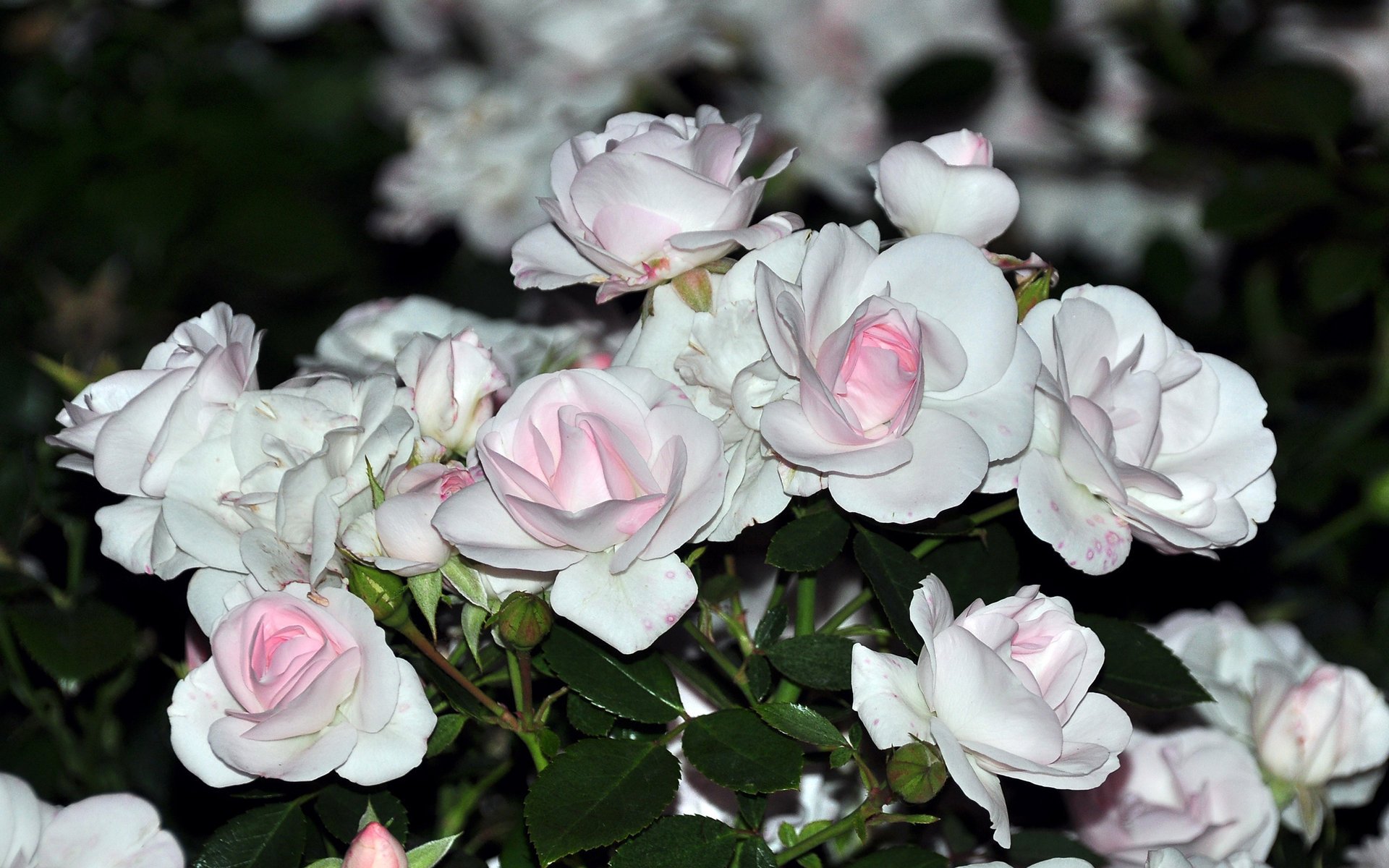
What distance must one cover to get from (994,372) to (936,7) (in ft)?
3.70

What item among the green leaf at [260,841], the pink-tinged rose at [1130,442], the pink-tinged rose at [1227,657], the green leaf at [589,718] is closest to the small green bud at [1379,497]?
the pink-tinged rose at [1227,657]

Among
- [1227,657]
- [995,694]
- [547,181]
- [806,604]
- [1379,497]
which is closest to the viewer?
[995,694]

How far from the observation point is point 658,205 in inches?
18.5

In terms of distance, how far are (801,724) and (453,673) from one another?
0.41 feet

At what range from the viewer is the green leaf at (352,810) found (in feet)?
1.51

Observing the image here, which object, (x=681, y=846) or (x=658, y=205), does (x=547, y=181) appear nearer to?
(x=658, y=205)

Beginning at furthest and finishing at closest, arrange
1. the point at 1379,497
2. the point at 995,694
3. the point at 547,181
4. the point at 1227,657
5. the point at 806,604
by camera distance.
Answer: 1. the point at 547,181
2. the point at 1379,497
3. the point at 1227,657
4. the point at 806,604
5. the point at 995,694

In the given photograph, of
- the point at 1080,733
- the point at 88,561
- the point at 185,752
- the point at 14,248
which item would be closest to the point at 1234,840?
the point at 1080,733

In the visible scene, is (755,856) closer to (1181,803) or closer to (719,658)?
(719,658)

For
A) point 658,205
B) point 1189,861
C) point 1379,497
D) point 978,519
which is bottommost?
point 1379,497

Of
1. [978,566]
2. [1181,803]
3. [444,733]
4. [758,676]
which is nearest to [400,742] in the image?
[444,733]

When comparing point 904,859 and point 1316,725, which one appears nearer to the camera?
Answer: point 904,859

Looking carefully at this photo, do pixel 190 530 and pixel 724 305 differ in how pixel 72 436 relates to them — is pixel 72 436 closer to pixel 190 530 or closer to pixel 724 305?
pixel 190 530

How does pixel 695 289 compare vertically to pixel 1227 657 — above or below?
above
